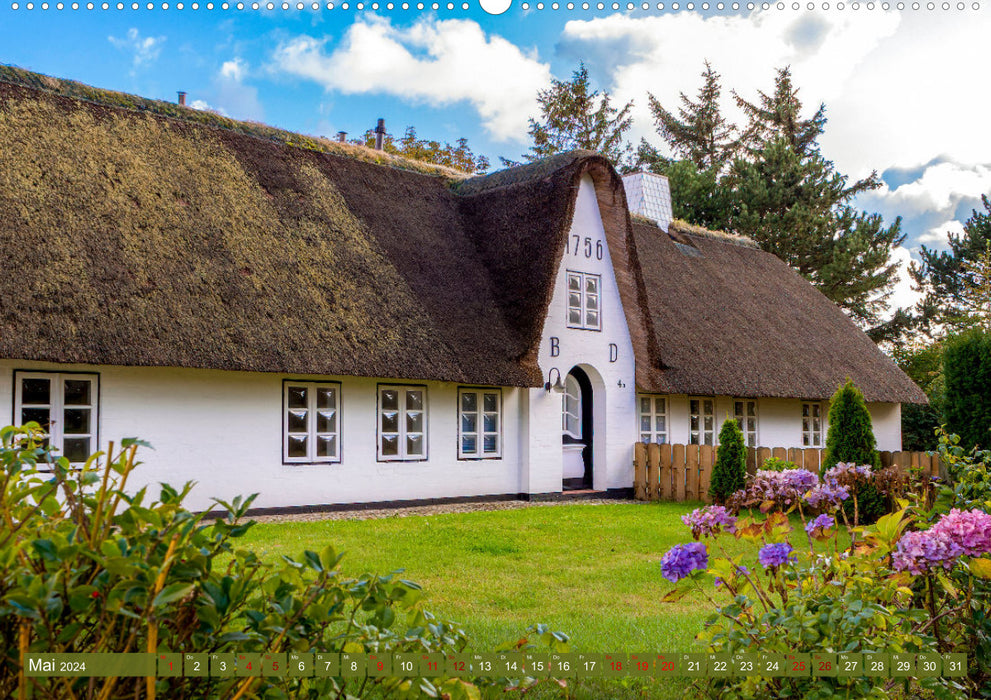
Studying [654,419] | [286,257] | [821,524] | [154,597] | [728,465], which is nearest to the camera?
[154,597]

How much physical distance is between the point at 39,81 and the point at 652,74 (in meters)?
11.0

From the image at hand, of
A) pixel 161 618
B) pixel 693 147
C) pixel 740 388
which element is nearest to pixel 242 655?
pixel 161 618

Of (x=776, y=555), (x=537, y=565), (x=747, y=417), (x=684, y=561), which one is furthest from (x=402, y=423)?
(x=776, y=555)

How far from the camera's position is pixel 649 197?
23.7m

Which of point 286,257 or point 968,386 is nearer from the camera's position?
point 968,386

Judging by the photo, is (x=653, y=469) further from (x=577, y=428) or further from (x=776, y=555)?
(x=776, y=555)

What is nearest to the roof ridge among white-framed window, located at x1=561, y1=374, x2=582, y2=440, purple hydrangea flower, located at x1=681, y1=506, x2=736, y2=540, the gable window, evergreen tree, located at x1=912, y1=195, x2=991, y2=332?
white-framed window, located at x1=561, y1=374, x2=582, y2=440

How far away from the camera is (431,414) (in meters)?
14.5

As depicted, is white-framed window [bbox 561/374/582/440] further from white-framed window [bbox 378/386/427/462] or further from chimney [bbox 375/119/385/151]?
A: chimney [bbox 375/119/385/151]

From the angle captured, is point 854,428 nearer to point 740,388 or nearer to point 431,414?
point 740,388

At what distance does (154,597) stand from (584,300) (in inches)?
592

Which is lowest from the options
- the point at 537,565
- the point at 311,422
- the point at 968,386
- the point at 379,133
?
the point at 537,565

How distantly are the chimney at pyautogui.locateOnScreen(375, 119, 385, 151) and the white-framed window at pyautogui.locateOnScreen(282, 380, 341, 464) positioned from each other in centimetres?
840

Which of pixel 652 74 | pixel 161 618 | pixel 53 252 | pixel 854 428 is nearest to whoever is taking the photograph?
pixel 161 618
